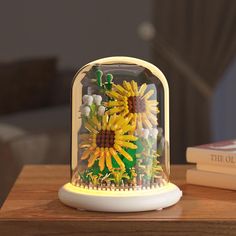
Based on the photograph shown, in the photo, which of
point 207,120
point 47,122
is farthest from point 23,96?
point 207,120

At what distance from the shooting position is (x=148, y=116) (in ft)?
4.71

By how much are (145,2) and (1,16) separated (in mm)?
920

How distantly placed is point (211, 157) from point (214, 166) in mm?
22

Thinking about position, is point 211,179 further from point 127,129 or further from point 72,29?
point 72,29

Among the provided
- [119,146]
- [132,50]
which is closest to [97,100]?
[119,146]

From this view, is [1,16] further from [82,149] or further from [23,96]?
[82,149]

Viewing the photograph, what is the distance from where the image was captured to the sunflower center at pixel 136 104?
1.41m

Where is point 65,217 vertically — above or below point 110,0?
below

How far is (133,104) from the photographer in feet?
4.63

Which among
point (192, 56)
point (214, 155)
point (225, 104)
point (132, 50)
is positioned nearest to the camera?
point (214, 155)

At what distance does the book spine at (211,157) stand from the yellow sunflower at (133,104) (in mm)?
198

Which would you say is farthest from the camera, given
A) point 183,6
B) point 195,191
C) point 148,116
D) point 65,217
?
point 183,6

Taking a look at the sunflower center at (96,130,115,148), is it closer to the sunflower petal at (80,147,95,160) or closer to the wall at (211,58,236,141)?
the sunflower petal at (80,147,95,160)

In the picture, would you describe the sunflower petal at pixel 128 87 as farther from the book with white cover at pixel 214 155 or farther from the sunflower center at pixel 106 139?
the book with white cover at pixel 214 155
